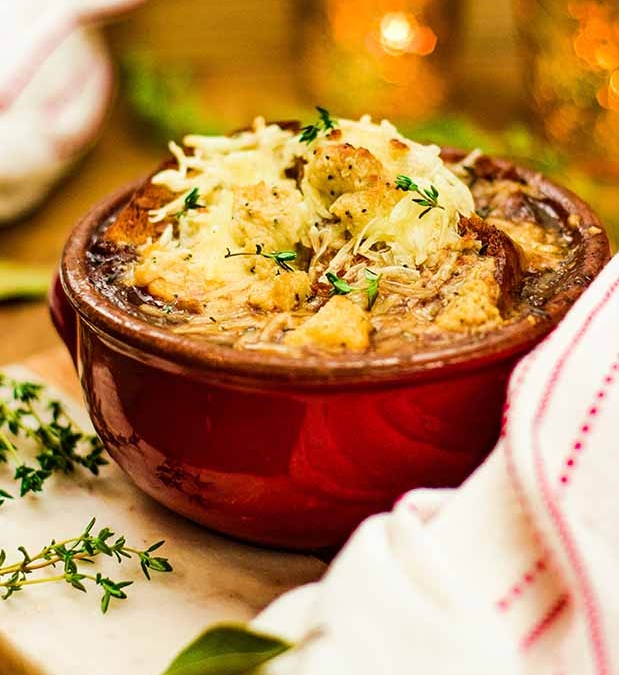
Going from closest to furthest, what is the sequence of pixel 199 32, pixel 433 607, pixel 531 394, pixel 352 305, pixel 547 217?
pixel 433 607 → pixel 531 394 → pixel 352 305 → pixel 547 217 → pixel 199 32

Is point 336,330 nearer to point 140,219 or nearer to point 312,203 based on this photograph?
point 312,203

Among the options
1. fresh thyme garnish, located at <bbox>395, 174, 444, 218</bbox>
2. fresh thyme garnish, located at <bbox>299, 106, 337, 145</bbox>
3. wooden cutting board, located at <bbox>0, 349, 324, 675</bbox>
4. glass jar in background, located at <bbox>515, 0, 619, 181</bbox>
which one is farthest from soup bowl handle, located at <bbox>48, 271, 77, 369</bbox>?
glass jar in background, located at <bbox>515, 0, 619, 181</bbox>

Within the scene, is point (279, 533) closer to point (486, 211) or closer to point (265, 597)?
point (265, 597)

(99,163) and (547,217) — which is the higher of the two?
(547,217)

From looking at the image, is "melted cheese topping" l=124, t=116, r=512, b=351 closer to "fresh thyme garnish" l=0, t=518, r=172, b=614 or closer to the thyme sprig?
the thyme sprig

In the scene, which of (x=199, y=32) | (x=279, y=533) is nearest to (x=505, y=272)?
(x=279, y=533)

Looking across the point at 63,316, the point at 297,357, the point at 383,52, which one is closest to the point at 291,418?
the point at 297,357
